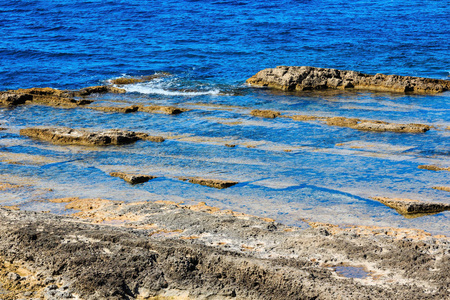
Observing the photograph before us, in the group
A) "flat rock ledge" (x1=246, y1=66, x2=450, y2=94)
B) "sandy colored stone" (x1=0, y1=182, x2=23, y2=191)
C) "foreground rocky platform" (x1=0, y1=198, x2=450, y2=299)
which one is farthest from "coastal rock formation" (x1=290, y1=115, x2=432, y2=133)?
"sandy colored stone" (x1=0, y1=182, x2=23, y2=191)

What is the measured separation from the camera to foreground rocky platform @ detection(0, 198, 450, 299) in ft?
16.2

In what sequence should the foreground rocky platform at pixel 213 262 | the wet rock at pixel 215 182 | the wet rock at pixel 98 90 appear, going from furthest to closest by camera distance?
the wet rock at pixel 98 90, the wet rock at pixel 215 182, the foreground rocky platform at pixel 213 262

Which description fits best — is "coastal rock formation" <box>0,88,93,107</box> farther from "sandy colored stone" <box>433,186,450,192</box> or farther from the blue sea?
"sandy colored stone" <box>433,186,450,192</box>

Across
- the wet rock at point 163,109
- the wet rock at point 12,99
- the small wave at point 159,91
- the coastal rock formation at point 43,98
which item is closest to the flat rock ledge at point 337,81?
the small wave at point 159,91

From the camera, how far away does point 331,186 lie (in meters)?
8.62

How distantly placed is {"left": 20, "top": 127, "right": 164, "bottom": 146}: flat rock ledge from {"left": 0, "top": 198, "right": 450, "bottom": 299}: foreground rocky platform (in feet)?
16.7

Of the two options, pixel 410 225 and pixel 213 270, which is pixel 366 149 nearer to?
pixel 410 225

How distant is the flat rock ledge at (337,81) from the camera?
52.5 feet

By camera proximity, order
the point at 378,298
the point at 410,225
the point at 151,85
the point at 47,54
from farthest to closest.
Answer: the point at 47,54, the point at 151,85, the point at 410,225, the point at 378,298

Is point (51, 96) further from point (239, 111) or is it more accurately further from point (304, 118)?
point (304, 118)

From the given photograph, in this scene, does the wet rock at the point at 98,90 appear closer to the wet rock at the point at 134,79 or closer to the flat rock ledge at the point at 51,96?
the flat rock ledge at the point at 51,96

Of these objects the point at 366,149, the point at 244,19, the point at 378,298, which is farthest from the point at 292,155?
the point at 244,19

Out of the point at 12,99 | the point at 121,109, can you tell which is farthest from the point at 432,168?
the point at 12,99

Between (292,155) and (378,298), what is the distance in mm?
5920
